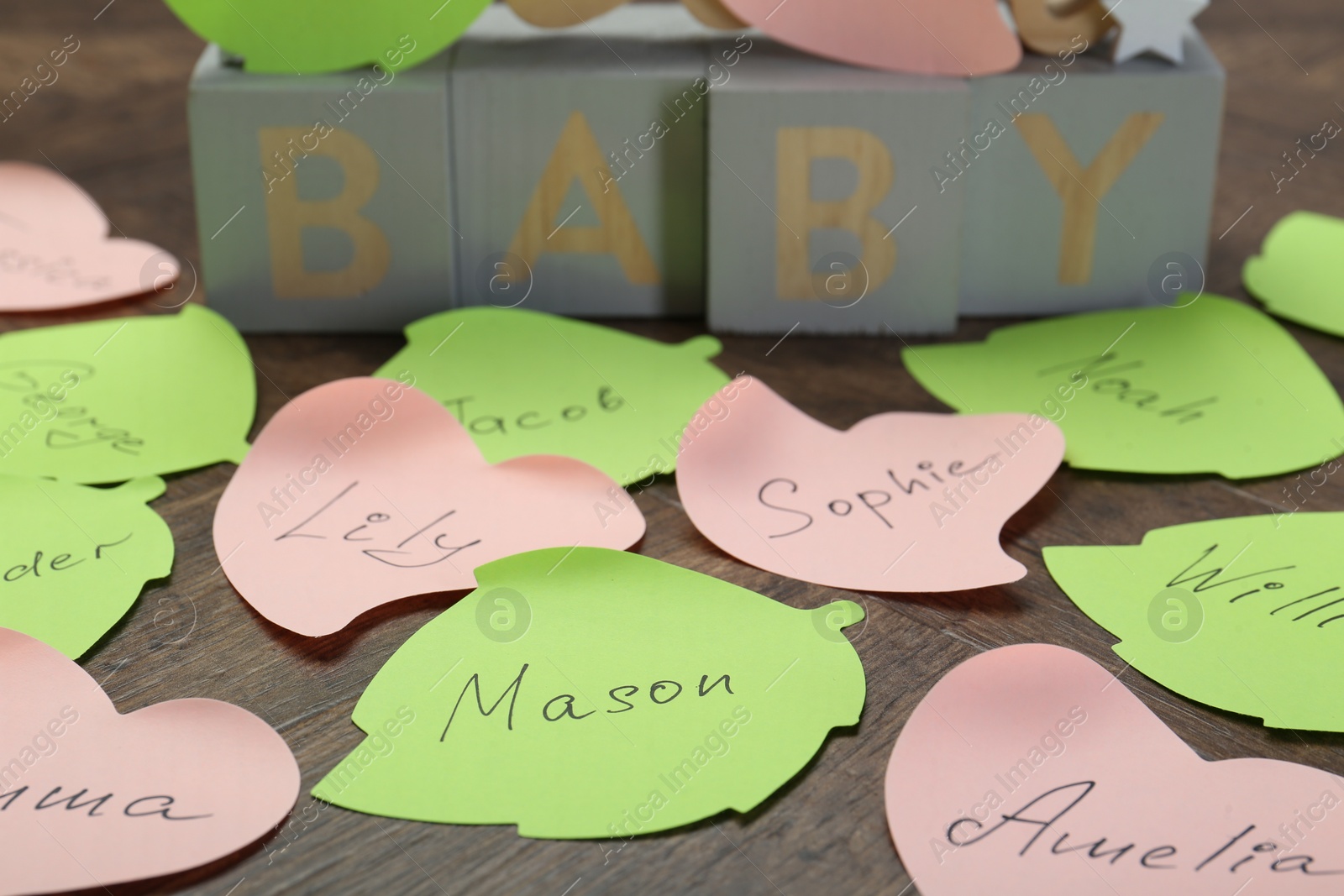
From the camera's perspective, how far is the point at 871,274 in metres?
0.99

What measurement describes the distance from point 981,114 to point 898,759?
55cm

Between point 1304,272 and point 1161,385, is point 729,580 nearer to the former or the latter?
point 1161,385

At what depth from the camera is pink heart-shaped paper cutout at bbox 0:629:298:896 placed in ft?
1.77

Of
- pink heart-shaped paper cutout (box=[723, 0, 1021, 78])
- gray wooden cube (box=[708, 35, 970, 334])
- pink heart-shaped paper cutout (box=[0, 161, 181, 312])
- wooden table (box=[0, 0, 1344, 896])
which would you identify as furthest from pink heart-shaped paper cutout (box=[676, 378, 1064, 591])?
pink heart-shaped paper cutout (box=[0, 161, 181, 312])

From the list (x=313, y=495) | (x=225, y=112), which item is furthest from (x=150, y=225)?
(x=313, y=495)

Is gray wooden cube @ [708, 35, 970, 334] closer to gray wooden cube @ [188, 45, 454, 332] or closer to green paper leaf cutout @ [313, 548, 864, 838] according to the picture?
gray wooden cube @ [188, 45, 454, 332]

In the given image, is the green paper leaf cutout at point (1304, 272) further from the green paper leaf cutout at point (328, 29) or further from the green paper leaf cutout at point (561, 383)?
the green paper leaf cutout at point (328, 29)

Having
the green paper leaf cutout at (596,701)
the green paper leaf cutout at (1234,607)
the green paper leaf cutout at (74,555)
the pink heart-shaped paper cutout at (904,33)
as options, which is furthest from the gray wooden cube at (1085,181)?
the green paper leaf cutout at (74,555)

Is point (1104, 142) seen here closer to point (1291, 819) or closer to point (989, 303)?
point (989, 303)

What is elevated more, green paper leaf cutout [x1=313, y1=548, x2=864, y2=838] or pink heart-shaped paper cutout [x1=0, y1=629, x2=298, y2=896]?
green paper leaf cutout [x1=313, y1=548, x2=864, y2=838]

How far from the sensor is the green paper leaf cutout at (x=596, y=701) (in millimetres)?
574

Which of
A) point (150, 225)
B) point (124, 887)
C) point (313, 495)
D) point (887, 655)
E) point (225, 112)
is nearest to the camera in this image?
point (124, 887)

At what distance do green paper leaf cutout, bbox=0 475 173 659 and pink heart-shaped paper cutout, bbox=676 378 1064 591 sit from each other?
30cm

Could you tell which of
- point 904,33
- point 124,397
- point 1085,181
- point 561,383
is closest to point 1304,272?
point 1085,181
